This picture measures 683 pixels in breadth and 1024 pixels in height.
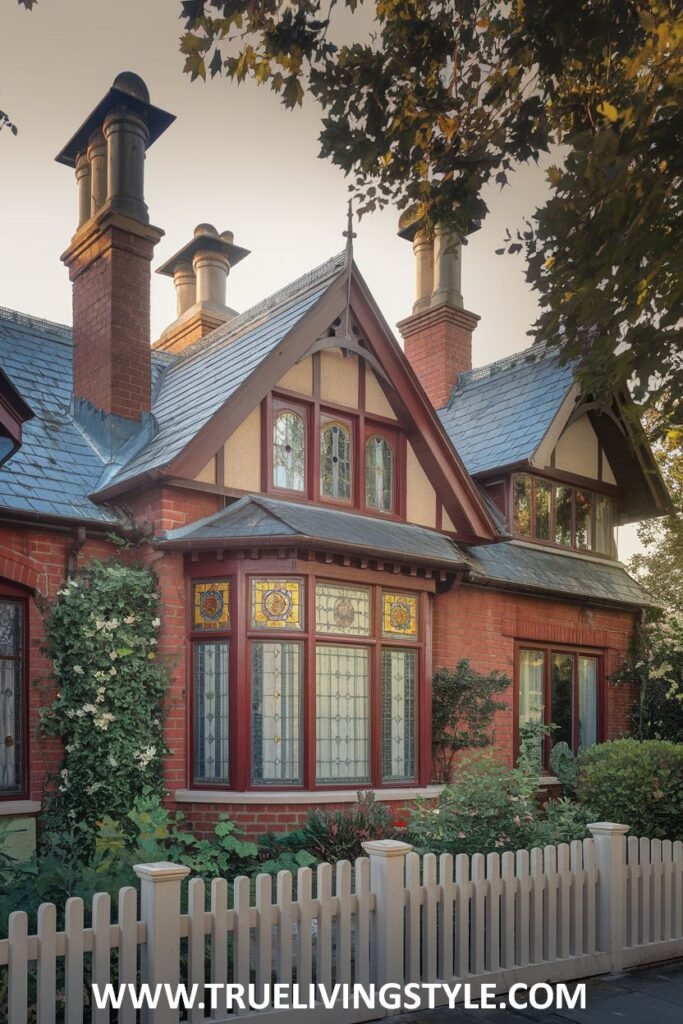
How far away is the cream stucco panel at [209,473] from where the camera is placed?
1109 centimetres

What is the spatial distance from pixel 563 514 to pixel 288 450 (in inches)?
231

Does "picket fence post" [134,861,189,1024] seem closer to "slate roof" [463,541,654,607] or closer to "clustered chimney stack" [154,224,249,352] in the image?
"slate roof" [463,541,654,607]

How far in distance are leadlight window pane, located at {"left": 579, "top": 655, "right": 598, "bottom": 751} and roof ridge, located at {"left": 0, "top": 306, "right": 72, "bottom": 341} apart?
363 inches

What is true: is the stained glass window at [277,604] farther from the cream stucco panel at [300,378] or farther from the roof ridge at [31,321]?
the roof ridge at [31,321]

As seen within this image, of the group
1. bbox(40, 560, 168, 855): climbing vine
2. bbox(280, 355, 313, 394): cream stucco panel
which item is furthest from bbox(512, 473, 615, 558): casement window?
bbox(40, 560, 168, 855): climbing vine

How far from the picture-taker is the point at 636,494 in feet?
55.7

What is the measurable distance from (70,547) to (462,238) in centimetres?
557

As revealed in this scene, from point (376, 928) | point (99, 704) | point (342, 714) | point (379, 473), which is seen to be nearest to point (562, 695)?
point (379, 473)

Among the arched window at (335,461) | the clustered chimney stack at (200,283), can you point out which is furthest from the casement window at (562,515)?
the clustered chimney stack at (200,283)

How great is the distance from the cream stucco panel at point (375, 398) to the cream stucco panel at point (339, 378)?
20 cm

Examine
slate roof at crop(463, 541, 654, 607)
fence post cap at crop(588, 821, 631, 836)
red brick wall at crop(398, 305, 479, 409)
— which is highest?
red brick wall at crop(398, 305, 479, 409)

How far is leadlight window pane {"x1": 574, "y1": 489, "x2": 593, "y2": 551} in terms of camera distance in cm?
1638

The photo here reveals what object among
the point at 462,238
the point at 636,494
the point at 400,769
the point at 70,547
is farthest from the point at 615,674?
the point at 462,238

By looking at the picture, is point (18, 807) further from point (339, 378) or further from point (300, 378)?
point (339, 378)
